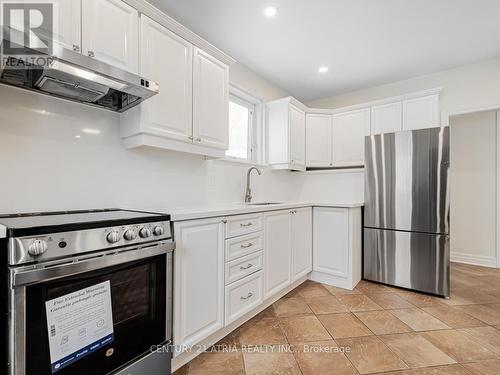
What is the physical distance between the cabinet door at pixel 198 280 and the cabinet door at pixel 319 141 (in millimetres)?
2349

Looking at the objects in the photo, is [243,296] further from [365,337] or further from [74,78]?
[74,78]

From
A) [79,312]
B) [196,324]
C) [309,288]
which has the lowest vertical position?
[309,288]

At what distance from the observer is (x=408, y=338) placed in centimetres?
187

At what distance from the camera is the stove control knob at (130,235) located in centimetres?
120

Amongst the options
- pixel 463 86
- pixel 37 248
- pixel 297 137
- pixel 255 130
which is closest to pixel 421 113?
pixel 463 86

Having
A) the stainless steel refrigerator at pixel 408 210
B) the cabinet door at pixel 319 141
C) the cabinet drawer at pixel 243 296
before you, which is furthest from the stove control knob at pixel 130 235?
the cabinet door at pixel 319 141

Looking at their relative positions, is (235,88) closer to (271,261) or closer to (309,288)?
(271,261)

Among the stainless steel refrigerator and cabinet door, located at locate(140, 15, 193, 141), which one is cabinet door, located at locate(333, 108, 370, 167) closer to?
the stainless steel refrigerator

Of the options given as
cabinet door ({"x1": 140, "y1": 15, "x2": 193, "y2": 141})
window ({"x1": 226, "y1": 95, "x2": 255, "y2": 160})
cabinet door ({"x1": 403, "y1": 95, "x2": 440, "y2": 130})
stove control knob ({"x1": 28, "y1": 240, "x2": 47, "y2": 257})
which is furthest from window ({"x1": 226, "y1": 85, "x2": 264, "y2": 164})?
stove control knob ({"x1": 28, "y1": 240, "x2": 47, "y2": 257})

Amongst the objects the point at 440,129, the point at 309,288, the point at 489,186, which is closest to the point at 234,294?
the point at 309,288

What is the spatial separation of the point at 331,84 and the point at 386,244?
2.37 meters

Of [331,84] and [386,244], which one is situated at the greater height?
[331,84]

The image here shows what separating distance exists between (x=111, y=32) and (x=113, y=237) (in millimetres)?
1196

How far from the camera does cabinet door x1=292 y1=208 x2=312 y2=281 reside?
8.68 ft
